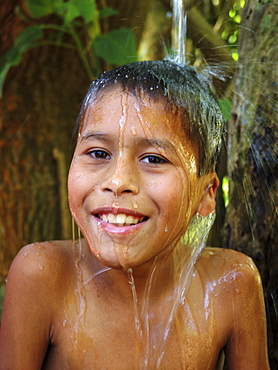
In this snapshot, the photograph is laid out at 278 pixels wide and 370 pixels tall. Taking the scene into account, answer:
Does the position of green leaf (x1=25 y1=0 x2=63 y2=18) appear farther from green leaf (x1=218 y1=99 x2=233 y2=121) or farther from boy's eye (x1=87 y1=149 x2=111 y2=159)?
boy's eye (x1=87 y1=149 x2=111 y2=159)

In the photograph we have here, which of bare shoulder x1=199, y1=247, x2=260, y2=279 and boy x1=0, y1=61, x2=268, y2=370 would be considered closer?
boy x1=0, y1=61, x2=268, y2=370

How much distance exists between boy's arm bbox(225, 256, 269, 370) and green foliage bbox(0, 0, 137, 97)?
1658mm

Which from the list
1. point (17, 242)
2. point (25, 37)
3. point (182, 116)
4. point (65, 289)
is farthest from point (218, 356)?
point (25, 37)

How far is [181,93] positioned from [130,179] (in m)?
0.39

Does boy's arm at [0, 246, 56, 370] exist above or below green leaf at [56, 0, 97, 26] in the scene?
below

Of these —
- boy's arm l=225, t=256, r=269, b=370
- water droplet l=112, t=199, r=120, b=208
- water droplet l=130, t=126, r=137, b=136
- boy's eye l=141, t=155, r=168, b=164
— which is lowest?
boy's arm l=225, t=256, r=269, b=370

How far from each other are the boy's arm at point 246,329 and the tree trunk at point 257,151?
32 cm

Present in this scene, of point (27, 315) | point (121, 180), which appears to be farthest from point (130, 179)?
point (27, 315)

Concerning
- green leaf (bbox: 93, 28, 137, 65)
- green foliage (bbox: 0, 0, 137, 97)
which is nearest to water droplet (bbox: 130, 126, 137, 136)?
green foliage (bbox: 0, 0, 137, 97)

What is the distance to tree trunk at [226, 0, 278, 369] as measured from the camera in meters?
2.25

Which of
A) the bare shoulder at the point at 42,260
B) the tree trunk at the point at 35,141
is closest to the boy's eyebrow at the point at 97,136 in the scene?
the bare shoulder at the point at 42,260

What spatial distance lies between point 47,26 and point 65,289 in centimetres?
240

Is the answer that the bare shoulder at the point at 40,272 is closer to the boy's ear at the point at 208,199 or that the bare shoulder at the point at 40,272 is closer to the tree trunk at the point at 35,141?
the boy's ear at the point at 208,199

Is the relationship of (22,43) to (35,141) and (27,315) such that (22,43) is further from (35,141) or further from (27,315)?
(27,315)
